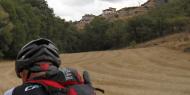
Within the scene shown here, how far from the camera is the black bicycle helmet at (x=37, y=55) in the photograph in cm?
248

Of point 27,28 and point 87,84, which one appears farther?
point 27,28

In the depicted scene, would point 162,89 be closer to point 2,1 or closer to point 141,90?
point 141,90

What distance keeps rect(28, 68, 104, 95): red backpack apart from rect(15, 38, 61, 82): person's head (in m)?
0.05

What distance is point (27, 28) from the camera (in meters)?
59.1

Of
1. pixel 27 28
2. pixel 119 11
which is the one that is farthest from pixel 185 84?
pixel 119 11

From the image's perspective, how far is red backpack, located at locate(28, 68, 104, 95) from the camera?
2357 mm

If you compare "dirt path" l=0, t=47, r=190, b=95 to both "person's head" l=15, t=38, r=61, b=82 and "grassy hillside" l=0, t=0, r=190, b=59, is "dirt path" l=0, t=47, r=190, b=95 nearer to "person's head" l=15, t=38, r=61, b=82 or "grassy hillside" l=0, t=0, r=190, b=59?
"person's head" l=15, t=38, r=61, b=82

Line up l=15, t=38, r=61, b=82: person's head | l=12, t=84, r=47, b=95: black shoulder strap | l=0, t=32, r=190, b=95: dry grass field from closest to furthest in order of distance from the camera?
1. l=12, t=84, r=47, b=95: black shoulder strap
2. l=15, t=38, r=61, b=82: person's head
3. l=0, t=32, r=190, b=95: dry grass field

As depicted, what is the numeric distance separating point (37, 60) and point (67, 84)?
19cm

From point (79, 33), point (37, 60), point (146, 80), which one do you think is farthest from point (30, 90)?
point (79, 33)

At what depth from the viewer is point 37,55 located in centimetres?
249

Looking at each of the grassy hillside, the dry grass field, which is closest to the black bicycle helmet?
the dry grass field

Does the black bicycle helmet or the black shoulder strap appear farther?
the black bicycle helmet

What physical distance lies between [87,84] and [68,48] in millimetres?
83875
